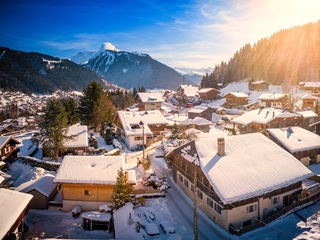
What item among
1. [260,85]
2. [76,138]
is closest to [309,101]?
[260,85]

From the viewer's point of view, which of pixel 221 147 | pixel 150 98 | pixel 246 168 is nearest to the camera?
pixel 246 168

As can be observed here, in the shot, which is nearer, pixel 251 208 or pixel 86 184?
pixel 251 208

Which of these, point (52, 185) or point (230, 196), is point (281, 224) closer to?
point (230, 196)

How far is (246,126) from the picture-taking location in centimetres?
5953

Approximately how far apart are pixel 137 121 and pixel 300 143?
30079mm

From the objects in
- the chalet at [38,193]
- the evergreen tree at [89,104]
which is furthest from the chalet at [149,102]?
the chalet at [38,193]

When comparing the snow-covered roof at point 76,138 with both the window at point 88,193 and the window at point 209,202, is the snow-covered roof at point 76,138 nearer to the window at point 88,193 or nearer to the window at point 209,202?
the window at point 88,193

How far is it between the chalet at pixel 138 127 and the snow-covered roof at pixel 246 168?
2171 centimetres

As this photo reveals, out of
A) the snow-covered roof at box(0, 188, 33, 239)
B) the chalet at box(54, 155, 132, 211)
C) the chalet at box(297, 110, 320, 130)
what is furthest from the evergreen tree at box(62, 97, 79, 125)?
the chalet at box(297, 110, 320, 130)

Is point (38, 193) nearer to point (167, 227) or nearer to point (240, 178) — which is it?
point (167, 227)

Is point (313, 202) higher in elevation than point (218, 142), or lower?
lower

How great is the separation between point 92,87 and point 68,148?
20357mm

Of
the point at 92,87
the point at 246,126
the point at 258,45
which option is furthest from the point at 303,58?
the point at 92,87

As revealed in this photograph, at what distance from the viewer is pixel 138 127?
51250 mm
